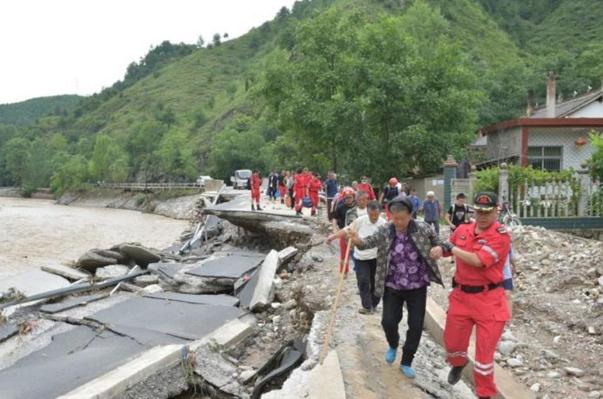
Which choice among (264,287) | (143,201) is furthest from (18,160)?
(264,287)

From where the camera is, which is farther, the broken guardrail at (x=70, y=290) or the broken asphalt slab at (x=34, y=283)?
the broken asphalt slab at (x=34, y=283)

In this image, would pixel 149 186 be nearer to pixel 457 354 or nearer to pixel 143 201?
pixel 143 201

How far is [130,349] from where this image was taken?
7.02m

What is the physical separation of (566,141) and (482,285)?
58.0ft

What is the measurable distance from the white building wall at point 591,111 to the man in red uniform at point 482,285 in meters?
21.5

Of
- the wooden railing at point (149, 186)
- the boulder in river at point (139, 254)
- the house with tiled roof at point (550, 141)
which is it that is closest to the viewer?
the boulder in river at point (139, 254)

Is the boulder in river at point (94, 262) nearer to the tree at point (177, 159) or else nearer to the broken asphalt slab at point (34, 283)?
the broken asphalt slab at point (34, 283)

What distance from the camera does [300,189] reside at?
17.5 meters

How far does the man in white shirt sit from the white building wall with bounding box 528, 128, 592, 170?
1542cm

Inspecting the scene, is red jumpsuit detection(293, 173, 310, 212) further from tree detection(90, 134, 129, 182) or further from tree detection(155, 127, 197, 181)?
tree detection(90, 134, 129, 182)

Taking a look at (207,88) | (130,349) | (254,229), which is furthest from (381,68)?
(207,88)

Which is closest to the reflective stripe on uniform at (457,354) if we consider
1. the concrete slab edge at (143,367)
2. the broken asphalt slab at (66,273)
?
the concrete slab edge at (143,367)

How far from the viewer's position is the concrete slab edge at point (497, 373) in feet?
15.6

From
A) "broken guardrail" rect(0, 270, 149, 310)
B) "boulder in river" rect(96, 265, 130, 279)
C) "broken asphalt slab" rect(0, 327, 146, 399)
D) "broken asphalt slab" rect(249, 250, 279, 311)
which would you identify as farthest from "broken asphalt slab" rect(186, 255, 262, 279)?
"broken asphalt slab" rect(0, 327, 146, 399)
